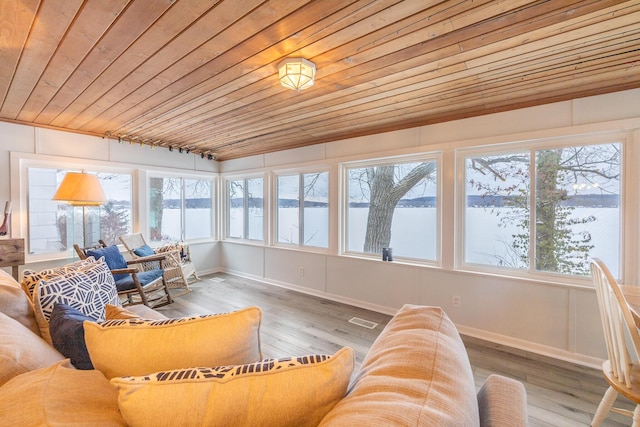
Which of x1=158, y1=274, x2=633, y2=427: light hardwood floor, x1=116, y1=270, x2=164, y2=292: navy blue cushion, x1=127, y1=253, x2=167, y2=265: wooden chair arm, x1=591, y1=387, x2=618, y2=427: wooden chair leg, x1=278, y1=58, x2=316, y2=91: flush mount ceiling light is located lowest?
x1=158, y1=274, x2=633, y2=427: light hardwood floor

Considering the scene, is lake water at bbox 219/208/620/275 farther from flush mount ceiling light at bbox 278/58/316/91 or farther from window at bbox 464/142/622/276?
flush mount ceiling light at bbox 278/58/316/91

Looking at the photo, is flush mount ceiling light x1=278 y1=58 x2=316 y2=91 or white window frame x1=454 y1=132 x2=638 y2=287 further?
white window frame x1=454 y1=132 x2=638 y2=287

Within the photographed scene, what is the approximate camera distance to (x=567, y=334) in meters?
2.35

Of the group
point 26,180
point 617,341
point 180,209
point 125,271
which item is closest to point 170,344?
point 617,341

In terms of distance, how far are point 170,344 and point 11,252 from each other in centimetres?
354

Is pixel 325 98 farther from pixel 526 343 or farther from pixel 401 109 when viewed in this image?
pixel 526 343

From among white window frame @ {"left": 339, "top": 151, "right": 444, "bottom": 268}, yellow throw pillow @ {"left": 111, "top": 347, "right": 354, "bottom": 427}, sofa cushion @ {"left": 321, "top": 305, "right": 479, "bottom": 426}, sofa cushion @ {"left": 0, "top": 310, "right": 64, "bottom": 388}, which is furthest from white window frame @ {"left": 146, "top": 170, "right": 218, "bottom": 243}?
sofa cushion @ {"left": 321, "top": 305, "right": 479, "bottom": 426}

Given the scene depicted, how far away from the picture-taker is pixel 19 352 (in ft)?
2.66

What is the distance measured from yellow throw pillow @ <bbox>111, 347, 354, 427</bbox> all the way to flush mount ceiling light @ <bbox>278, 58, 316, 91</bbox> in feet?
5.75

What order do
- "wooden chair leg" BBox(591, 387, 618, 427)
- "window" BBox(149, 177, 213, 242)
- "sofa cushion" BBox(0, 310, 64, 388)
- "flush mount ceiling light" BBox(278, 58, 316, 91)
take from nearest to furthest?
"sofa cushion" BBox(0, 310, 64, 388) < "wooden chair leg" BBox(591, 387, 618, 427) < "flush mount ceiling light" BBox(278, 58, 316, 91) < "window" BBox(149, 177, 213, 242)

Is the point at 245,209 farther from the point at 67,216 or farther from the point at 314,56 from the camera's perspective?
the point at 314,56

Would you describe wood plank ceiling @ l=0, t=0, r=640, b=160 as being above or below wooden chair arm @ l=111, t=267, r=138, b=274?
above

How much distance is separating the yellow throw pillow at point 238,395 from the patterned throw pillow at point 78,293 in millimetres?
1017

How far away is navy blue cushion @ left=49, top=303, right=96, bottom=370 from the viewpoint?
0.91 metres
